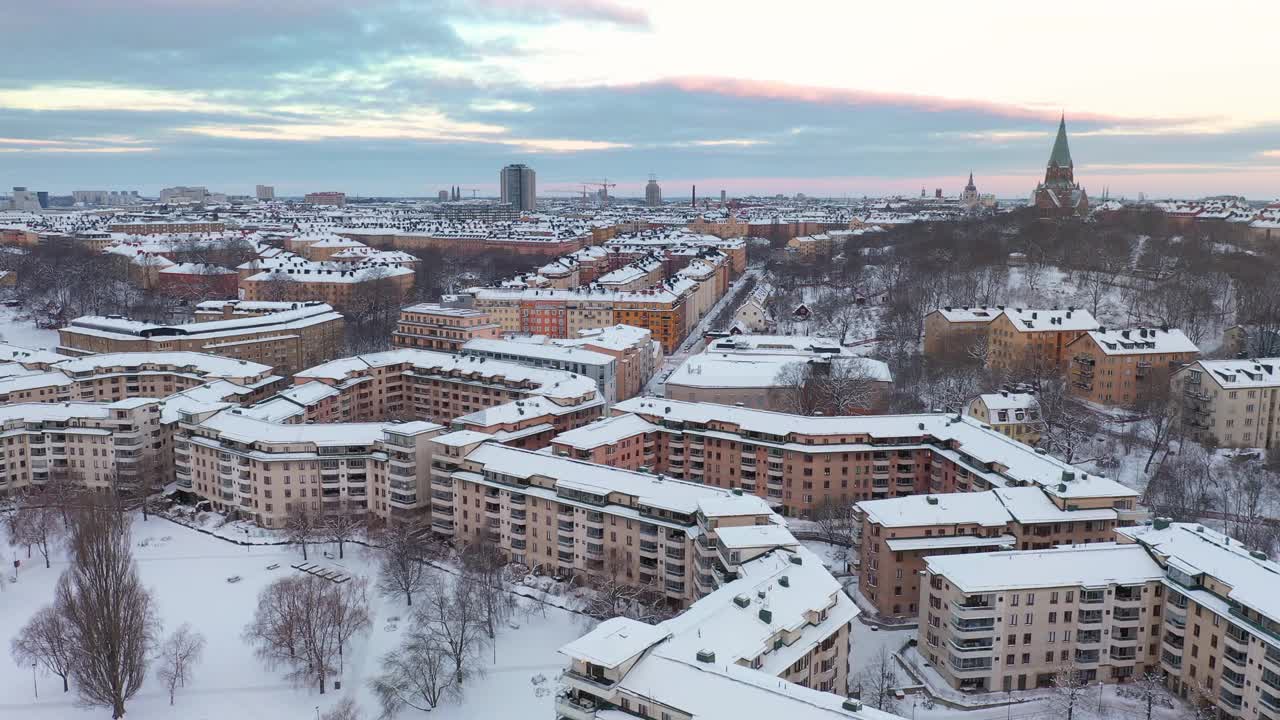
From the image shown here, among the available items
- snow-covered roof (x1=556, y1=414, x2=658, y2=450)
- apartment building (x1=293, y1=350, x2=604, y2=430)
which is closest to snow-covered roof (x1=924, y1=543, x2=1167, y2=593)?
snow-covered roof (x1=556, y1=414, x2=658, y2=450)

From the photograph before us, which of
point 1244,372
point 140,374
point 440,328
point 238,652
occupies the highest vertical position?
point 1244,372

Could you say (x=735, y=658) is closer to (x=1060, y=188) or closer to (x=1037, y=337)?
(x=1037, y=337)

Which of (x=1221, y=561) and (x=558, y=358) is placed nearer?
(x=1221, y=561)

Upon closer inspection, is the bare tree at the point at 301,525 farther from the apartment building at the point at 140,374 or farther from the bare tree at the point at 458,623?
the apartment building at the point at 140,374

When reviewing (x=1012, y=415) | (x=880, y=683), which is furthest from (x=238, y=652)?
(x=1012, y=415)

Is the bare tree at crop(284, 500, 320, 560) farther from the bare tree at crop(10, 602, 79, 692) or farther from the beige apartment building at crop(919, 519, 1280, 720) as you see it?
the beige apartment building at crop(919, 519, 1280, 720)

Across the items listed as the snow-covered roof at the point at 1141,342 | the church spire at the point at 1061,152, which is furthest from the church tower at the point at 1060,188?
the snow-covered roof at the point at 1141,342

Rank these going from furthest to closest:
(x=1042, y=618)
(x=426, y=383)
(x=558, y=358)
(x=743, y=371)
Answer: (x=558, y=358) → (x=426, y=383) → (x=743, y=371) → (x=1042, y=618)
